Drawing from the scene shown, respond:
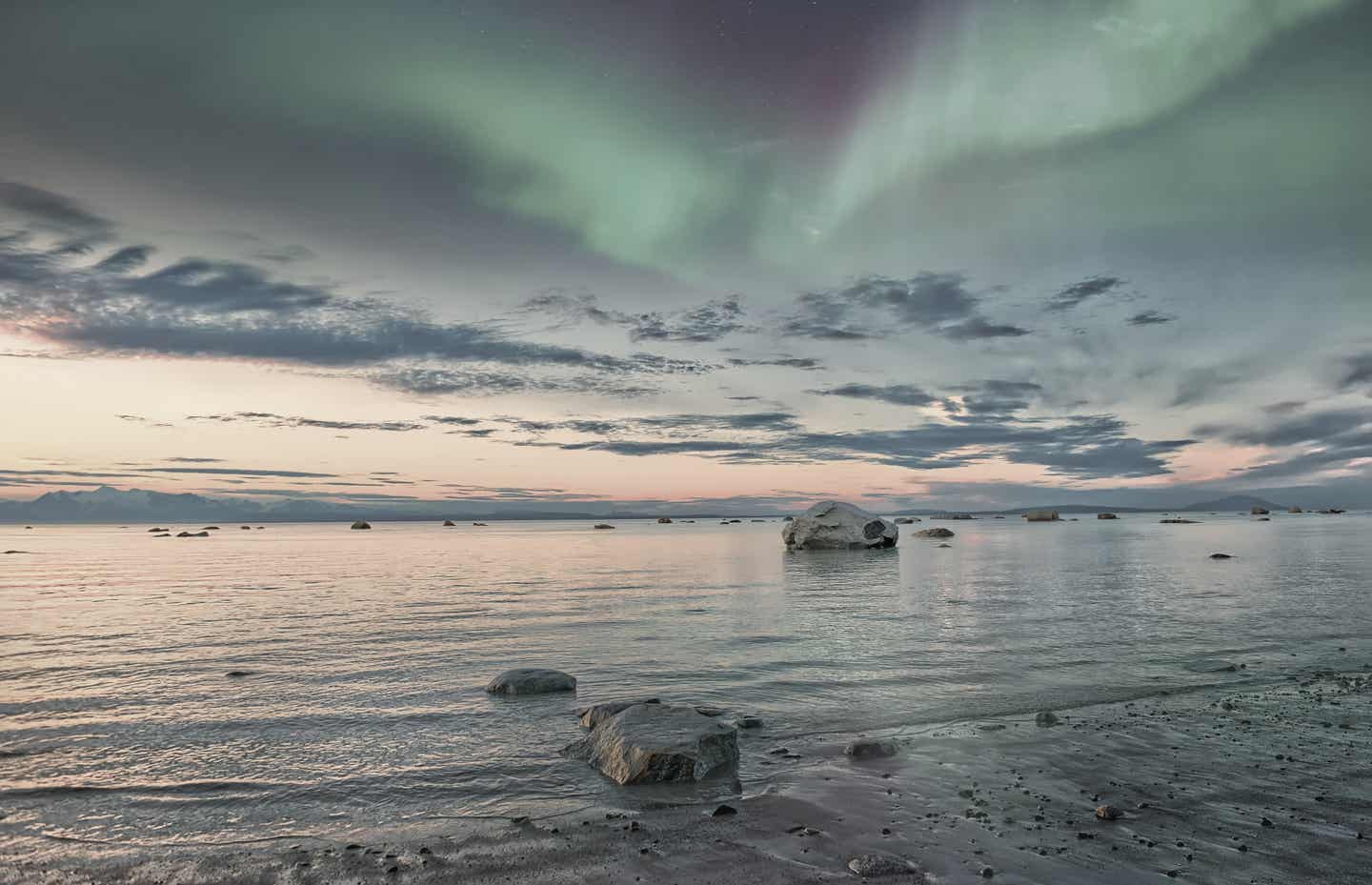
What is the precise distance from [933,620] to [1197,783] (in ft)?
57.6

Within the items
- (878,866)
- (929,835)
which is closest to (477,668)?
(929,835)

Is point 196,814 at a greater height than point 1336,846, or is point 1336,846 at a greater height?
point 1336,846

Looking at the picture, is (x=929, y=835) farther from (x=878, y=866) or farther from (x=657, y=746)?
(x=657, y=746)

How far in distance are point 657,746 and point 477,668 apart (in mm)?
10109

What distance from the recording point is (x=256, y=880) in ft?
25.7

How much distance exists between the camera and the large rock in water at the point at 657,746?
1097 cm

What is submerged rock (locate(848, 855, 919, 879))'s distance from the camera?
764 centimetres

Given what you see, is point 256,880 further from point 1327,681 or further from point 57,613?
point 57,613

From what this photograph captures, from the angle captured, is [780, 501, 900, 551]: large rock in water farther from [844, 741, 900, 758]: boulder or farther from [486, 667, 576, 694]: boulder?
[844, 741, 900, 758]: boulder

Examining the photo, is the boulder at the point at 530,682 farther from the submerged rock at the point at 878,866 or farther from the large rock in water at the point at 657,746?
the submerged rock at the point at 878,866

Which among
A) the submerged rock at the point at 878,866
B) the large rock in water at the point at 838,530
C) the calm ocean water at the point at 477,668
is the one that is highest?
the large rock in water at the point at 838,530

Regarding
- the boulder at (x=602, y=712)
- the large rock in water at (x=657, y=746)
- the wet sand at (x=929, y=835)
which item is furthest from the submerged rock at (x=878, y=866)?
the boulder at (x=602, y=712)

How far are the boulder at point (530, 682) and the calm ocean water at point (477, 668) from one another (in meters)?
0.64

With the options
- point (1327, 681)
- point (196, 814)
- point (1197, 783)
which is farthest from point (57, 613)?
point (1327, 681)
